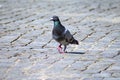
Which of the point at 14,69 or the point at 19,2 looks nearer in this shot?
the point at 14,69

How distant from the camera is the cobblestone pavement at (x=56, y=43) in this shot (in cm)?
748

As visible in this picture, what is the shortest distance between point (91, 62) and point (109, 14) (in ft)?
18.1

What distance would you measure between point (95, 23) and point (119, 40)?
220 cm

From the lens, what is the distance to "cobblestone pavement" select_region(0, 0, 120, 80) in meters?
7.48

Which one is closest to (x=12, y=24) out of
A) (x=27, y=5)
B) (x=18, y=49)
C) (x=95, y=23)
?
(x=95, y=23)

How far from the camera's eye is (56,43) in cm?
966

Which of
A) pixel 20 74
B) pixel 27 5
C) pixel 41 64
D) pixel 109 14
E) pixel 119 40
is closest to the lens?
pixel 20 74

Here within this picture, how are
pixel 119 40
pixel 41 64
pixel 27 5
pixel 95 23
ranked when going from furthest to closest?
pixel 27 5
pixel 95 23
pixel 119 40
pixel 41 64

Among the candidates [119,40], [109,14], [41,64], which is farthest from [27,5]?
[41,64]

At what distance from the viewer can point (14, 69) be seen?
25.3 feet

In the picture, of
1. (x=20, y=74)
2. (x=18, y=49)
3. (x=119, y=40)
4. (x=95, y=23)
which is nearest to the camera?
(x=20, y=74)

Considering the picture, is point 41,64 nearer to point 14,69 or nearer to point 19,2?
point 14,69

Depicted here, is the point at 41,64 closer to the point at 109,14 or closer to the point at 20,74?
the point at 20,74

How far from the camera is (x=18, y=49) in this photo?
30.0 ft
